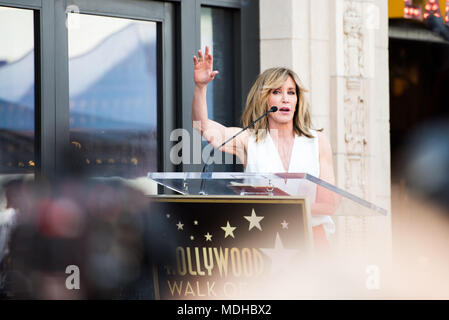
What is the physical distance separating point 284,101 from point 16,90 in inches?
A: 89.4

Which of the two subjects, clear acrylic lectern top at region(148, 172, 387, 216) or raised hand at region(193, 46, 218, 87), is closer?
clear acrylic lectern top at region(148, 172, 387, 216)

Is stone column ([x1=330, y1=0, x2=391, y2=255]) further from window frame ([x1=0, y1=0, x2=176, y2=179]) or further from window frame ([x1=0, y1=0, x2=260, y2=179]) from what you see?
window frame ([x1=0, y1=0, x2=176, y2=179])

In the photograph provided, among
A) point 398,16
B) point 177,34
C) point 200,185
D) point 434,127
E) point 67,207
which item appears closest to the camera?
point 200,185

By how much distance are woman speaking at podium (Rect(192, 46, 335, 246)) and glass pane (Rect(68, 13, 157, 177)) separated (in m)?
1.34

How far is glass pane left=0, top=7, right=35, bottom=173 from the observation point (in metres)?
6.62

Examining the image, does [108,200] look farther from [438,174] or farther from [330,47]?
[438,174]

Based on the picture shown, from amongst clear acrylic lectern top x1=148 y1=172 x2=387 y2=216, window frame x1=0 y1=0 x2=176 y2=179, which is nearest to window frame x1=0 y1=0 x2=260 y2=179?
window frame x1=0 y1=0 x2=176 y2=179

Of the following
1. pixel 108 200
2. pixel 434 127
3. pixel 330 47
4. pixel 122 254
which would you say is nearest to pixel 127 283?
pixel 122 254

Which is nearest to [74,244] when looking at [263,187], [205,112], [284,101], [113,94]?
[113,94]

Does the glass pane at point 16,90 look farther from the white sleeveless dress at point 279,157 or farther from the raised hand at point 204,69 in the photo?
the white sleeveless dress at point 279,157

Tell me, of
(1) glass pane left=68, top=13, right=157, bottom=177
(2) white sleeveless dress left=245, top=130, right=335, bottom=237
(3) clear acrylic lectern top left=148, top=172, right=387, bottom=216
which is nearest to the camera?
(3) clear acrylic lectern top left=148, top=172, right=387, bottom=216

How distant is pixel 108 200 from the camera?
6938 millimetres

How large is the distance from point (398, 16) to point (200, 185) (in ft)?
16.1

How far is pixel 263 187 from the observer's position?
453cm
